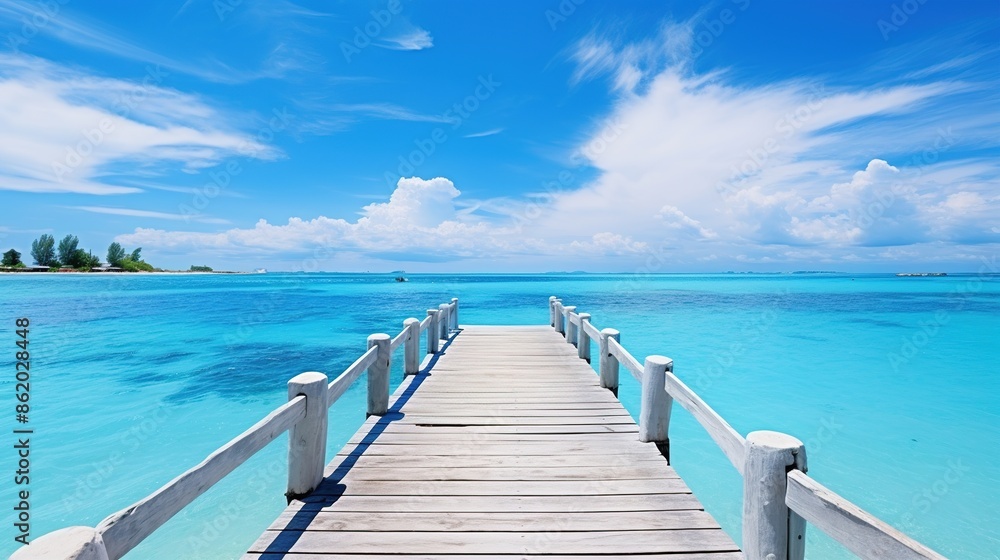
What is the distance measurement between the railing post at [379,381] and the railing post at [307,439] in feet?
5.83

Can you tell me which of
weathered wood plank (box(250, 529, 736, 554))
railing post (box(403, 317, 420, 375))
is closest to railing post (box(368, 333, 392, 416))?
railing post (box(403, 317, 420, 375))

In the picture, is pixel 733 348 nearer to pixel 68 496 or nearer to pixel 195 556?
pixel 195 556

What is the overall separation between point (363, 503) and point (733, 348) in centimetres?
2018

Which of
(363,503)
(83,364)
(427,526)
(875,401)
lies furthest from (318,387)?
(83,364)

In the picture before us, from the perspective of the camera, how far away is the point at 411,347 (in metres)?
7.32

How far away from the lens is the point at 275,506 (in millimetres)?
6898

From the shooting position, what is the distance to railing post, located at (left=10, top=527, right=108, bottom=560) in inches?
57.0

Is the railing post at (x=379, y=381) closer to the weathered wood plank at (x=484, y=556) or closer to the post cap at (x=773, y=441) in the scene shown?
the weathered wood plank at (x=484, y=556)

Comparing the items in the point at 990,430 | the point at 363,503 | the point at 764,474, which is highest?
the point at 764,474

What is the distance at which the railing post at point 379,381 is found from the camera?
5562mm

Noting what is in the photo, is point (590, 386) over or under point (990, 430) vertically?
over

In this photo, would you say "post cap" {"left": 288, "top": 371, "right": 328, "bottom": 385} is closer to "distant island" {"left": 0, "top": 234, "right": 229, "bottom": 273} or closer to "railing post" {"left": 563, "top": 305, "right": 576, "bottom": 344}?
"railing post" {"left": 563, "top": 305, "right": 576, "bottom": 344}

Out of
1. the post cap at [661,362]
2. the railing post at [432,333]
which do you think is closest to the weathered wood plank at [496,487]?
the post cap at [661,362]

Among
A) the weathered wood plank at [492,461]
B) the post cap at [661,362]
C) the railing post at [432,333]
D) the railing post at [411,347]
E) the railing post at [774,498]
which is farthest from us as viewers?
the railing post at [432,333]
